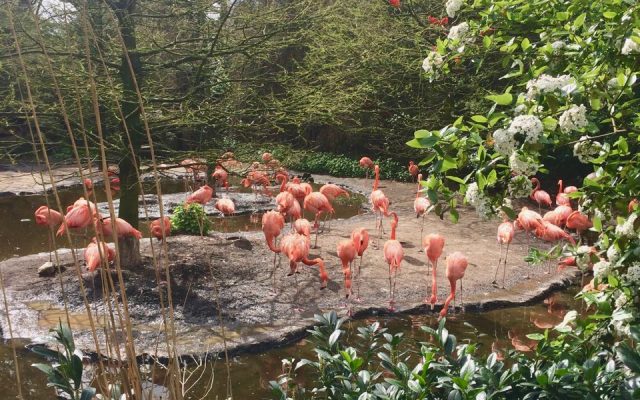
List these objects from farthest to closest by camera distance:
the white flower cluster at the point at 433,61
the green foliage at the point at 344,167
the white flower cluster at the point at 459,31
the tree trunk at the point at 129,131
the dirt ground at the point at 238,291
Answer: the green foliage at the point at 344,167, the tree trunk at the point at 129,131, the dirt ground at the point at 238,291, the white flower cluster at the point at 433,61, the white flower cluster at the point at 459,31

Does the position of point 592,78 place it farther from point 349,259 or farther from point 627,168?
point 349,259

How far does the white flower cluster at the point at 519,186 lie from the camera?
162 cm

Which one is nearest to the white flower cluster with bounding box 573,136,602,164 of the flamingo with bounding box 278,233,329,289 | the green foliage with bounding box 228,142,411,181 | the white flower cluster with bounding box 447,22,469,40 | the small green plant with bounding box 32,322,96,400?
the white flower cluster with bounding box 447,22,469,40

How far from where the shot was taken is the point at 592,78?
1503mm

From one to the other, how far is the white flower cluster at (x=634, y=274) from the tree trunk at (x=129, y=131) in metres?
3.59

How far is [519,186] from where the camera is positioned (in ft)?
5.34

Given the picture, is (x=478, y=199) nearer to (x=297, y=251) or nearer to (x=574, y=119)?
(x=574, y=119)

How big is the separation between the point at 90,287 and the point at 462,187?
382 cm

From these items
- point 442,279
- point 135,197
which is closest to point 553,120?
point 442,279

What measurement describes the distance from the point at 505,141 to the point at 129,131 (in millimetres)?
3904

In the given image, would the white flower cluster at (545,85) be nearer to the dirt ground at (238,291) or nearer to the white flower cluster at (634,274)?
the white flower cluster at (634,274)

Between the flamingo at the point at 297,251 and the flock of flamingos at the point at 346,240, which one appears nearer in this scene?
the flock of flamingos at the point at 346,240

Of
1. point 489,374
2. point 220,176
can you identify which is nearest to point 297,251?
point 489,374

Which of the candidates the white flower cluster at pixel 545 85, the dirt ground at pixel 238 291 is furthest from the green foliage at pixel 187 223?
the white flower cluster at pixel 545 85
